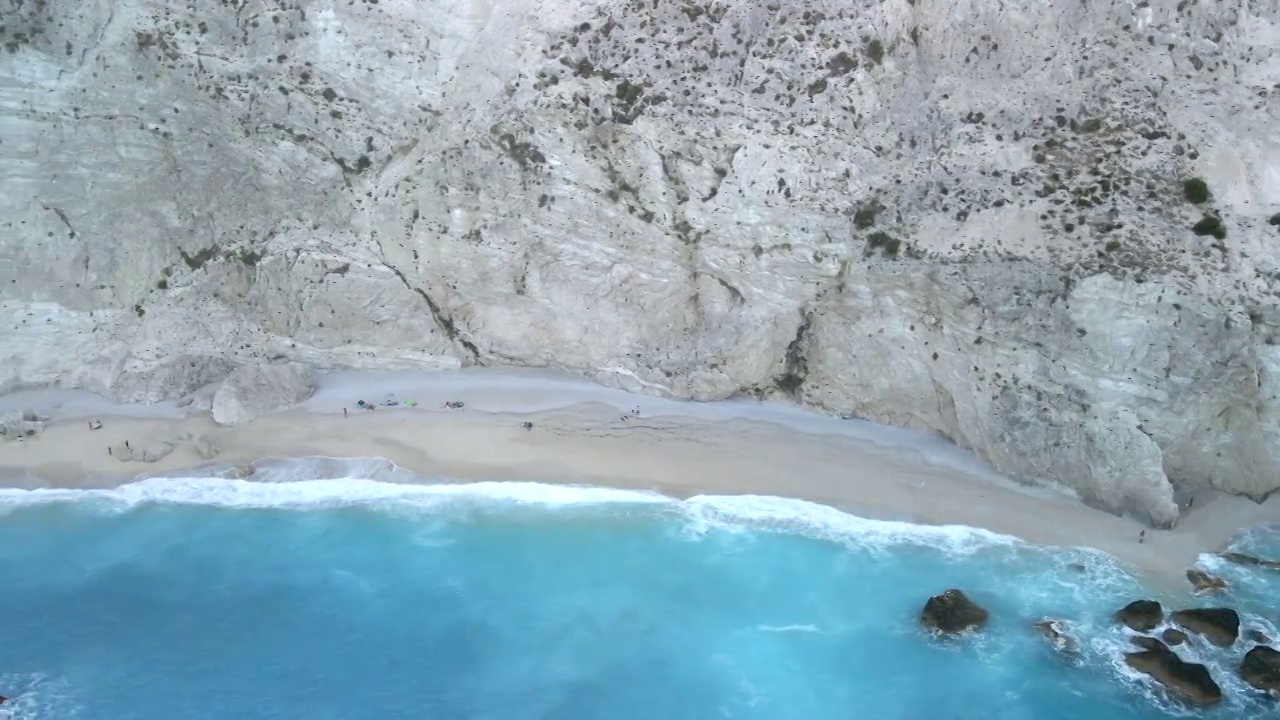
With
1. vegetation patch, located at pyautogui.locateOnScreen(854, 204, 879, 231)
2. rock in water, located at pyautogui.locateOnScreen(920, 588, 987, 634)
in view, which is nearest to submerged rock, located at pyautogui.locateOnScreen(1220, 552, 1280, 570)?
rock in water, located at pyautogui.locateOnScreen(920, 588, 987, 634)

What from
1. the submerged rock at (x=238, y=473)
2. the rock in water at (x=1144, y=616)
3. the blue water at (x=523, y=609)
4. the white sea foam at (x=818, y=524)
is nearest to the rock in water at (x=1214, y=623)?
the rock in water at (x=1144, y=616)

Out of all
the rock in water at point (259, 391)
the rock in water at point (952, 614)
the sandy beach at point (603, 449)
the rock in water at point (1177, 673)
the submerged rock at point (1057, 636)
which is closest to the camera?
the rock in water at point (1177, 673)

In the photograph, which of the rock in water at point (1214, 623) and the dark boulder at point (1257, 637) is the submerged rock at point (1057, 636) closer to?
the rock in water at point (1214, 623)

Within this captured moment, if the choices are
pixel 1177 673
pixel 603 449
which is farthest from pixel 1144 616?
pixel 603 449

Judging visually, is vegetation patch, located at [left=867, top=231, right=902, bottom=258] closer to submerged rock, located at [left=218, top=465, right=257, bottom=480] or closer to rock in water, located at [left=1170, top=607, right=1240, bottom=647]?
rock in water, located at [left=1170, top=607, right=1240, bottom=647]

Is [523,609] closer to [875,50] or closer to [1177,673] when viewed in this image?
[1177,673]

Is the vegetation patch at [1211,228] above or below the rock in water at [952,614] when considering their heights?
above

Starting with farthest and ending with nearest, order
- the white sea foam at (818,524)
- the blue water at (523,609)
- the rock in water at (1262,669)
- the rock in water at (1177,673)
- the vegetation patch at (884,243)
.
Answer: the vegetation patch at (884,243) → the white sea foam at (818,524) → the blue water at (523,609) → the rock in water at (1262,669) → the rock in water at (1177,673)
